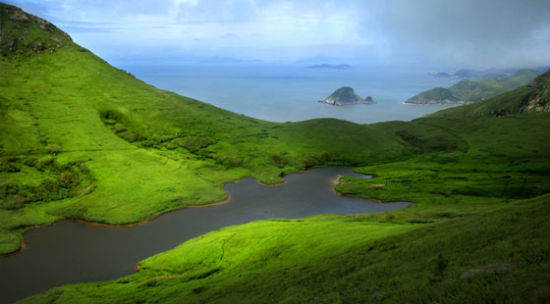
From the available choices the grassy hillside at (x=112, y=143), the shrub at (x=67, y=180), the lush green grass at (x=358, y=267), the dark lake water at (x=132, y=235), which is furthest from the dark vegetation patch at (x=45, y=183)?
the lush green grass at (x=358, y=267)

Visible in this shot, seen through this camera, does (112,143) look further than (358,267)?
Yes

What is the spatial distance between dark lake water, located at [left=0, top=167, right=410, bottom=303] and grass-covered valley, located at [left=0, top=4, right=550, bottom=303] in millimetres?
3787

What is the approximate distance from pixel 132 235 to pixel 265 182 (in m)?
44.2

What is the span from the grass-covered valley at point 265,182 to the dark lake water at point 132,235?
149 inches

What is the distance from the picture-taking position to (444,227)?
1212 inches

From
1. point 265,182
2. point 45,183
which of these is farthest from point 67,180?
point 265,182

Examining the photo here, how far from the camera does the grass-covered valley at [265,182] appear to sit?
2320 cm

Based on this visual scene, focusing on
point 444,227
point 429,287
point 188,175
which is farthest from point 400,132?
point 429,287

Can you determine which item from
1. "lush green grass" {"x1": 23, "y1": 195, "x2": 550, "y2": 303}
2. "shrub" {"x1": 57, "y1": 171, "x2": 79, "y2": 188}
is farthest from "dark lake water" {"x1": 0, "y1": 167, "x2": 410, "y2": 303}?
A: "shrub" {"x1": 57, "y1": 171, "x2": 79, "y2": 188}

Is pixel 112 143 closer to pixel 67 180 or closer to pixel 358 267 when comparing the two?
pixel 67 180

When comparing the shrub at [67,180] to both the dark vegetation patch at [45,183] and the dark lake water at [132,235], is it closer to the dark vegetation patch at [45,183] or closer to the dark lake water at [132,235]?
the dark vegetation patch at [45,183]

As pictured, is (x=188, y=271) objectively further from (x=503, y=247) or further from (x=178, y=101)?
(x=178, y=101)

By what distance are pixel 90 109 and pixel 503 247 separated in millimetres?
134090

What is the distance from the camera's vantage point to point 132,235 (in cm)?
6488
